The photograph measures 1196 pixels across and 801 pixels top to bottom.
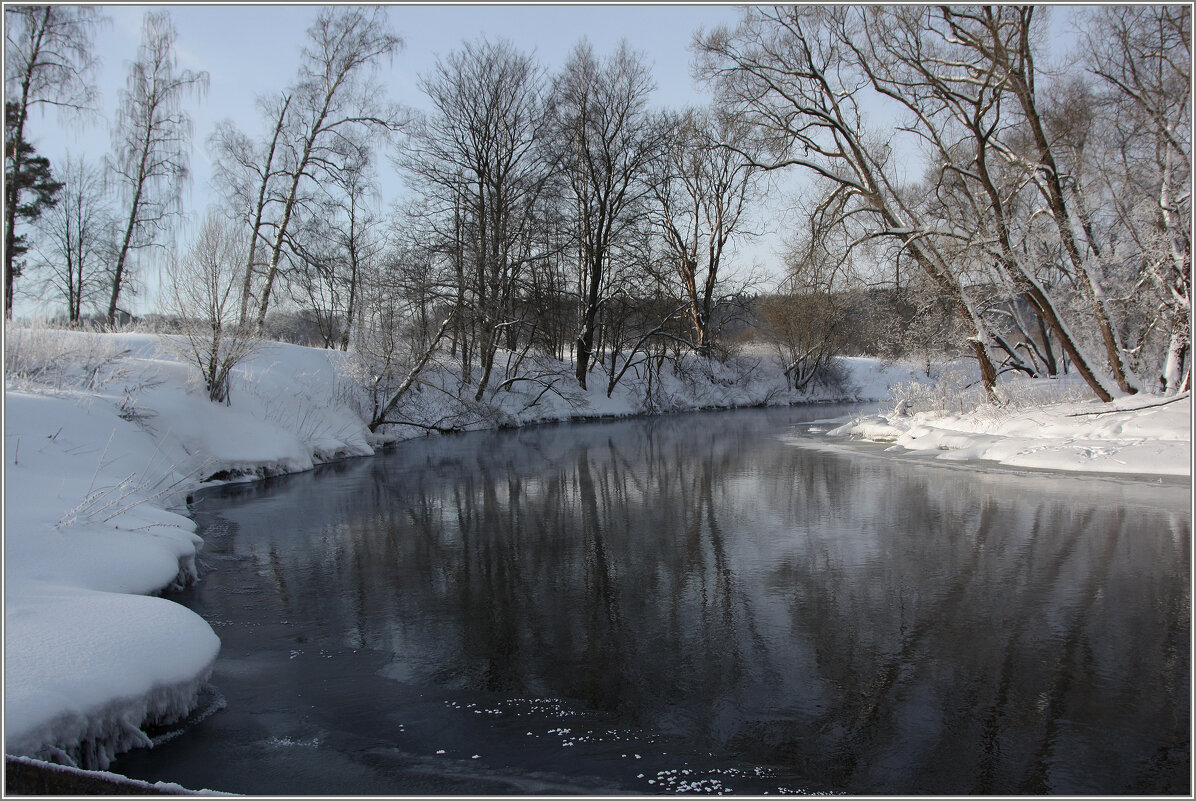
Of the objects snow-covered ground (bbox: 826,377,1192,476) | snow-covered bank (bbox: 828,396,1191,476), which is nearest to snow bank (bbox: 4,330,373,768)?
snow-covered ground (bbox: 826,377,1192,476)

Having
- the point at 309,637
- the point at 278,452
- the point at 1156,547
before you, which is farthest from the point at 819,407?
the point at 309,637

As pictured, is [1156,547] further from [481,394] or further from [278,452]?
[481,394]

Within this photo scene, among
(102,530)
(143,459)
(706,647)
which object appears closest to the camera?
(706,647)

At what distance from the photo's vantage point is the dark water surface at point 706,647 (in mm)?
4121

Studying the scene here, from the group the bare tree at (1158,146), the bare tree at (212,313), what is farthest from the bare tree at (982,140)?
the bare tree at (212,313)

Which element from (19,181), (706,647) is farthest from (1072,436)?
(19,181)

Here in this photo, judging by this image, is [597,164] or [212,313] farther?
[597,164]

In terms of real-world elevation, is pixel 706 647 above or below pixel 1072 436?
below

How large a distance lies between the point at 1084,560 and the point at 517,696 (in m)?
5.97

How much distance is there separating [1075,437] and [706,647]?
1162 cm

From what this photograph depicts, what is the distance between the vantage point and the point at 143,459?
12016mm

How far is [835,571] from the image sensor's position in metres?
7.64

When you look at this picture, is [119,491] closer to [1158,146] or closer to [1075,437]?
[1075,437]

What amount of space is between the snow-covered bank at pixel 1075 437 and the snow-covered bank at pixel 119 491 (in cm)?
1329
